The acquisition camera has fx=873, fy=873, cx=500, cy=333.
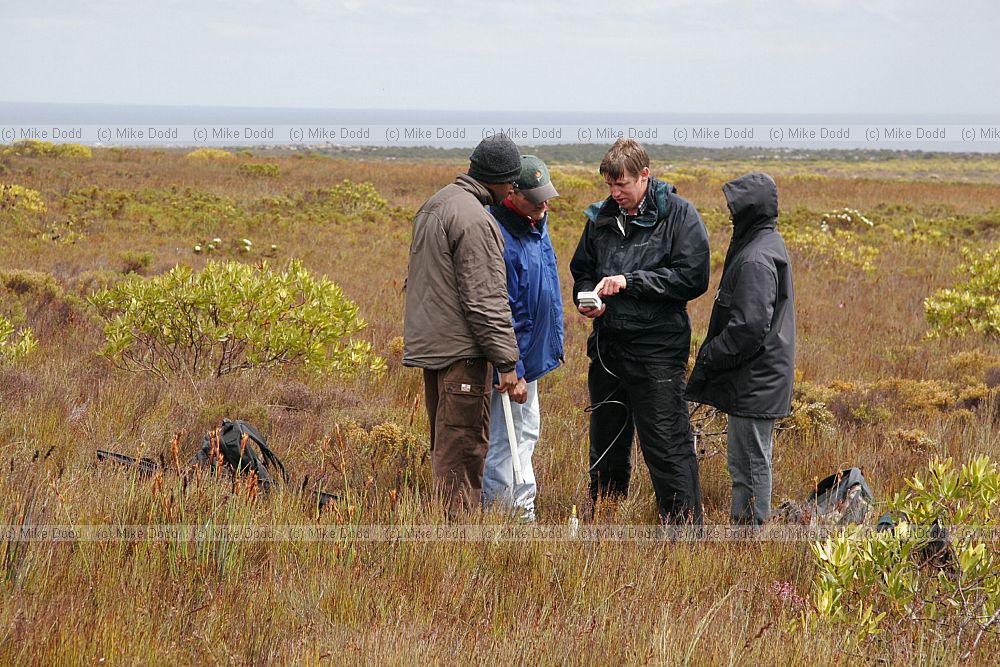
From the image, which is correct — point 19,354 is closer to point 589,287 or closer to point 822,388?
point 589,287

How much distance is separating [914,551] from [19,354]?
245 inches

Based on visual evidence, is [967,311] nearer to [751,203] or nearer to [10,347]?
[751,203]

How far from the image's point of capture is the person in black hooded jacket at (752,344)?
12.8ft

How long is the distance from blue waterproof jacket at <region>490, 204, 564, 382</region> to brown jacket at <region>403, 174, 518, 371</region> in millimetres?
230

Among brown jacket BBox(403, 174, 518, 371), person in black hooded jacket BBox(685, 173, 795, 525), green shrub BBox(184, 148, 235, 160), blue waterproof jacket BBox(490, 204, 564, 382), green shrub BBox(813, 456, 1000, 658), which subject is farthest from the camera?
green shrub BBox(184, 148, 235, 160)

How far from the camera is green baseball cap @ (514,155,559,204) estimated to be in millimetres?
3969

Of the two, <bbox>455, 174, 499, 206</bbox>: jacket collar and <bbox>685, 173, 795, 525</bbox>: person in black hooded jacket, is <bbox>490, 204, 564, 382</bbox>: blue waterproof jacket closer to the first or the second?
<bbox>455, 174, 499, 206</bbox>: jacket collar

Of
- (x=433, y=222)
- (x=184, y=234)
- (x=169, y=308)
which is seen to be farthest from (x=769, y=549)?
(x=184, y=234)

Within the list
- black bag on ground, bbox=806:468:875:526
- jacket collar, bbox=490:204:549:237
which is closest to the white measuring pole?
jacket collar, bbox=490:204:549:237

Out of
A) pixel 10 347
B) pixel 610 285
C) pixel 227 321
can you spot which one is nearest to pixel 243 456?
pixel 610 285

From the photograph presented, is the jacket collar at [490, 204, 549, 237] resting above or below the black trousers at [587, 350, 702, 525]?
above

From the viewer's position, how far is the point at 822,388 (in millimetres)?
7258

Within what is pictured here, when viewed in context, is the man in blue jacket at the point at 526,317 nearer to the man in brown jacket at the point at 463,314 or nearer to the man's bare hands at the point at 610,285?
the man in brown jacket at the point at 463,314

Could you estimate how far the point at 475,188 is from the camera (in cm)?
390
